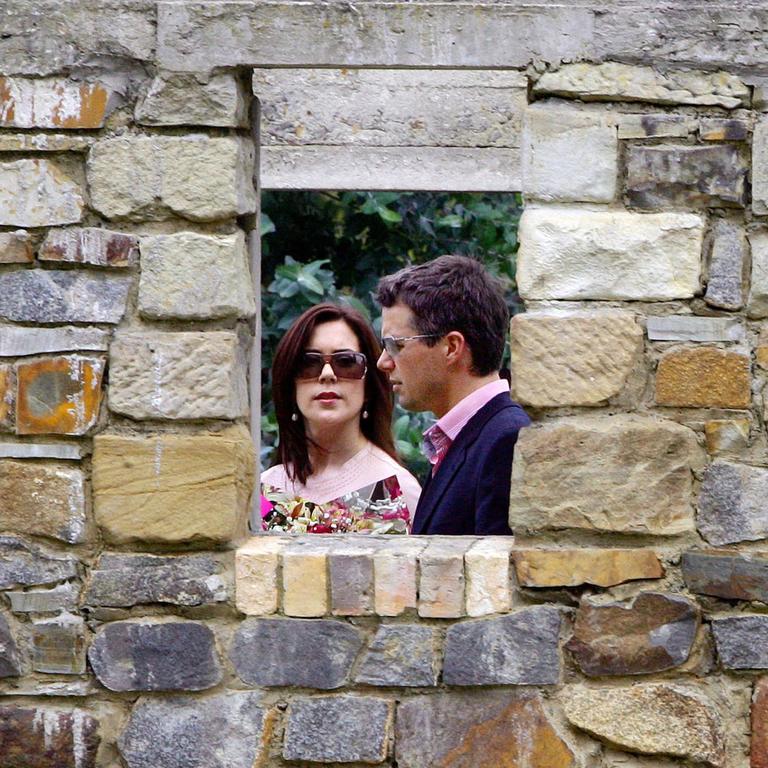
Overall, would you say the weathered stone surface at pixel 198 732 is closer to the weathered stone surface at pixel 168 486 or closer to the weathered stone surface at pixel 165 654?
the weathered stone surface at pixel 165 654

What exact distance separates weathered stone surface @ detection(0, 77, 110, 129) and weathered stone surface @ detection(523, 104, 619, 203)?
3.04 ft

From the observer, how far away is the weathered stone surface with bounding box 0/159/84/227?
3.25m

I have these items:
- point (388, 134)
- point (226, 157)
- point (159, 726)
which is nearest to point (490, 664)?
point (159, 726)

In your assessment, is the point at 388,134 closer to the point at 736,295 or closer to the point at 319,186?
the point at 319,186

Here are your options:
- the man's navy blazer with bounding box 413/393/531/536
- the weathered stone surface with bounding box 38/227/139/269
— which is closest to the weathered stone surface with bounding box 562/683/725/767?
the man's navy blazer with bounding box 413/393/531/536

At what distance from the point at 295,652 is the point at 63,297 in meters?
0.91

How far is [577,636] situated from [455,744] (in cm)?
35


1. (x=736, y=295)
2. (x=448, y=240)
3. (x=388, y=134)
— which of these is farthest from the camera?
(x=448, y=240)

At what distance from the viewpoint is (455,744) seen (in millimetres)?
3203

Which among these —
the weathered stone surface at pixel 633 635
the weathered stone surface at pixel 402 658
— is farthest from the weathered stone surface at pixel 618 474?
the weathered stone surface at pixel 402 658

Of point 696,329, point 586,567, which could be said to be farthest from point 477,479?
point 696,329

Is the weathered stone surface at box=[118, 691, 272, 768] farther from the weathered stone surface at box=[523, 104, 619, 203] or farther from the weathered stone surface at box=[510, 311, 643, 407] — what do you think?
the weathered stone surface at box=[523, 104, 619, 203]

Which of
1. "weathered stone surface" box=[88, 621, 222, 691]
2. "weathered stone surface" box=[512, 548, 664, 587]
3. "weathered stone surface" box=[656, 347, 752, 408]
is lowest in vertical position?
"weathered stone surface" box=[88, 621, 222, 691]

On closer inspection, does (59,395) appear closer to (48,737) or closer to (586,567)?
(48,737)
